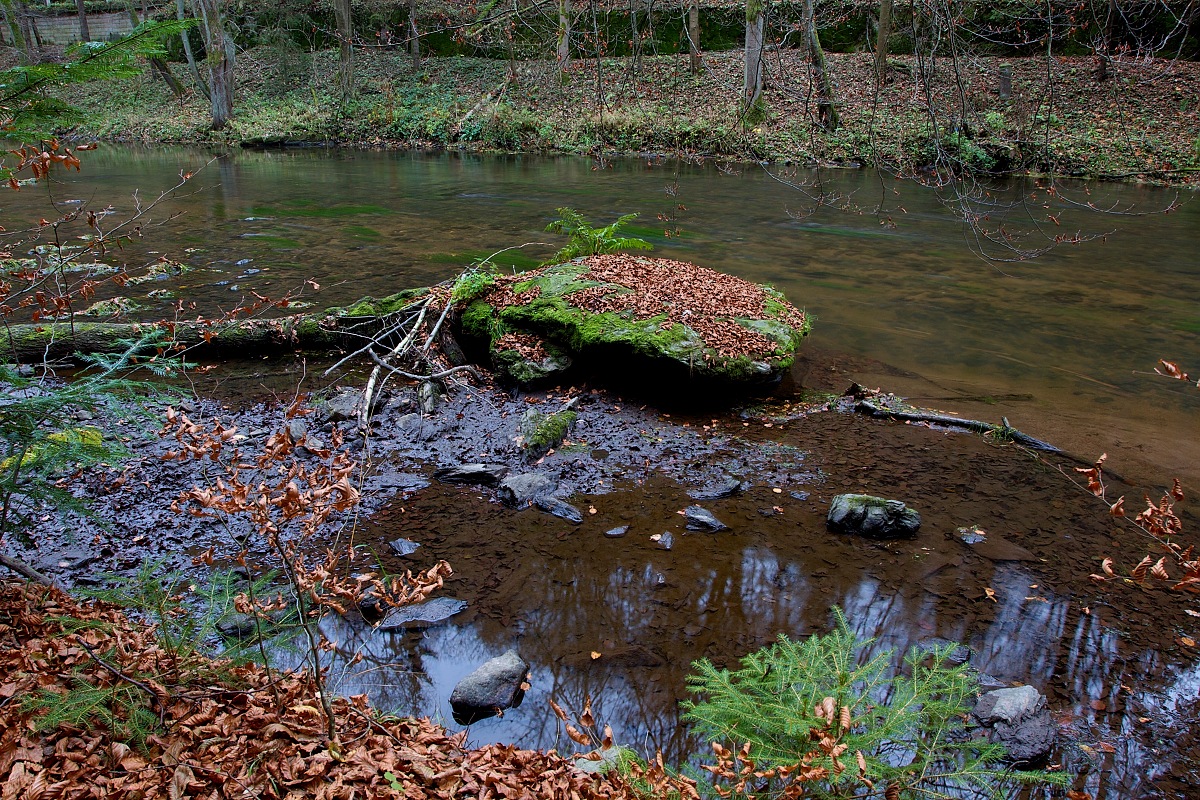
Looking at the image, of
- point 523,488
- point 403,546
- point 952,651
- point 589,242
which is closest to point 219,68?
point 589,242

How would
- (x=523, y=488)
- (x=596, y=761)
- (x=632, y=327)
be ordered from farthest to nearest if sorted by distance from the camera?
(x=632, y=327) < (x=523, y=488) < (x=596, y=761)

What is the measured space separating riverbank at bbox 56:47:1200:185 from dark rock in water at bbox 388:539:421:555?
930 cm

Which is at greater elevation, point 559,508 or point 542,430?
point 542,430

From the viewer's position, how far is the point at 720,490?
201 inches

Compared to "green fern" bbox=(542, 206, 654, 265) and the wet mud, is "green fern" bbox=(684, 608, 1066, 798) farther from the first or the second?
"green fern" bbox=(542, 206, 654, 265)

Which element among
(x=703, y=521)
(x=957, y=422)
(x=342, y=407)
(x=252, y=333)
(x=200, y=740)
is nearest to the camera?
(x=200, y=740)

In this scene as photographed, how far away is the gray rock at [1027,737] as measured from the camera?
3.02 m

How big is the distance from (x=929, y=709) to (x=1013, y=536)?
8.26 feet

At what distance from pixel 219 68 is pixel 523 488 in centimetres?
2979

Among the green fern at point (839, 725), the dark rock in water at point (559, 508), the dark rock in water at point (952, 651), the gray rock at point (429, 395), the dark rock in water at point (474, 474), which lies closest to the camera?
the green fern at point (839, 725)

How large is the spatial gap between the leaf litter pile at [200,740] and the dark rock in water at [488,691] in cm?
19

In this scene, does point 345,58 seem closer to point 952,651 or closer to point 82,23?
point 82,23

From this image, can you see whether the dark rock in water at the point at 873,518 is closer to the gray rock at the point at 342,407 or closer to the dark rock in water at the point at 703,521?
the dark rock in water at the point at 703,521

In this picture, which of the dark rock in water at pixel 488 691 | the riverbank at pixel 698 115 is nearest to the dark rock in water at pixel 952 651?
the dark rock in water at pixel 488 691
